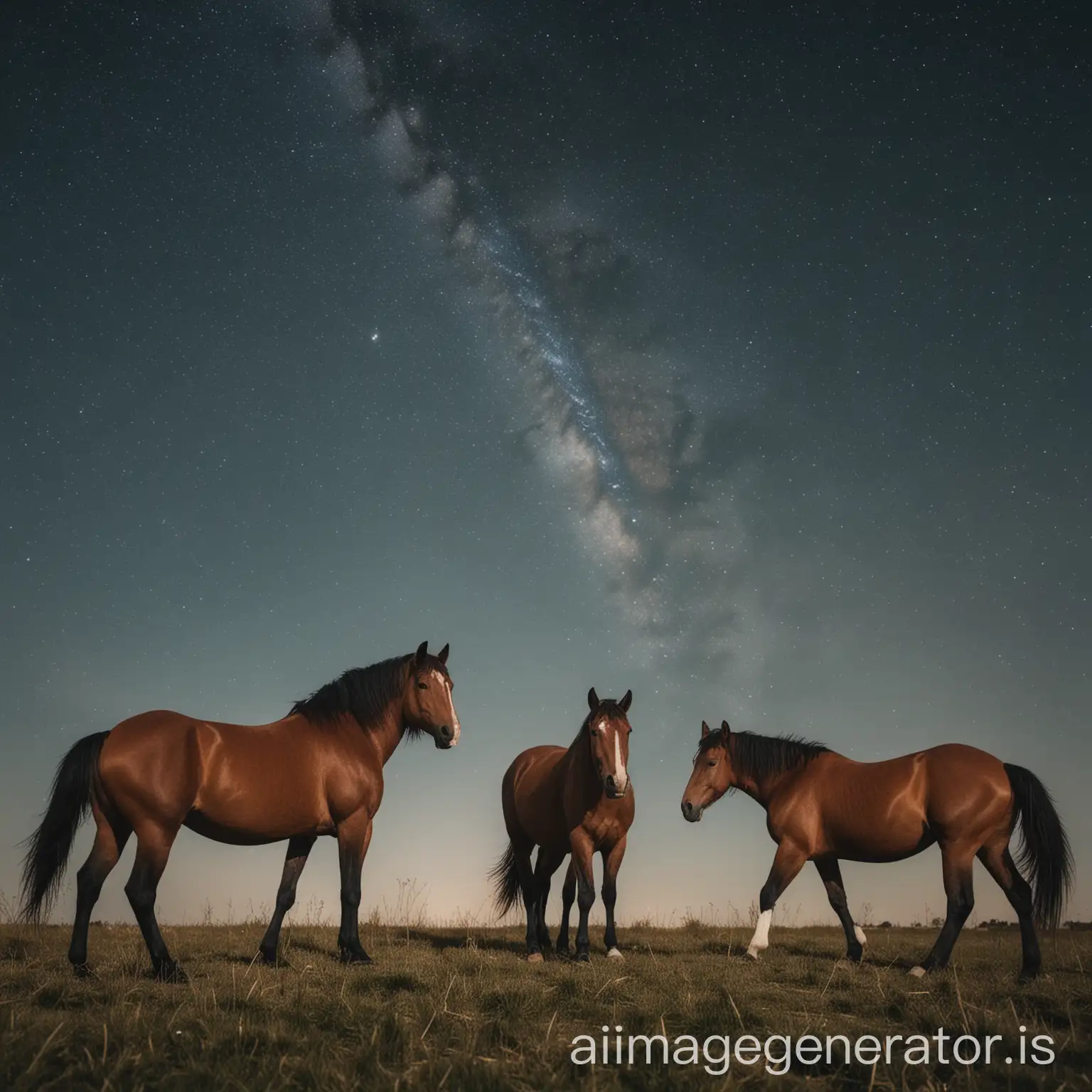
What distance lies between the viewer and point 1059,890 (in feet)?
30.2

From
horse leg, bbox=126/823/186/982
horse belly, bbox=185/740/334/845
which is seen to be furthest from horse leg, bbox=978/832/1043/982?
horse leg, bbox=126/823/186/982

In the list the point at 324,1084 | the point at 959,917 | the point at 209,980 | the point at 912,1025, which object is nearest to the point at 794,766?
the point at 959,917

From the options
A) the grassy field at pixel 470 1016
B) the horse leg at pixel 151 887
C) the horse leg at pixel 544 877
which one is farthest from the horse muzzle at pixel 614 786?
the horse leg at pixel 151 887

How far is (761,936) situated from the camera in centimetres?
980

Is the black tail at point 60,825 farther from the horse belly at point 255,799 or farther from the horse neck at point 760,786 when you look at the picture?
the horse neck at point 760,786

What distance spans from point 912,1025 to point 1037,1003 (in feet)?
5.16

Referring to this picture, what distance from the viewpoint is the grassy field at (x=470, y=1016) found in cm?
455

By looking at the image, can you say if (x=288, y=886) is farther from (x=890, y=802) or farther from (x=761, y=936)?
(x=890, y=802)

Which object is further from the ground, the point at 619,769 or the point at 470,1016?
the point at 619,769

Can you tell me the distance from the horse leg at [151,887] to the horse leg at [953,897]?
6.60 meters

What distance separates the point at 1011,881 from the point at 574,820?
4417mm

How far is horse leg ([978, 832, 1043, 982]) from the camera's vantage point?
9.10m

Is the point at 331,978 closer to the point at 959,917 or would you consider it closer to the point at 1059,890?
the point at 959,917

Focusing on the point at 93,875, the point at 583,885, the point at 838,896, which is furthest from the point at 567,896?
the point at 93,875
